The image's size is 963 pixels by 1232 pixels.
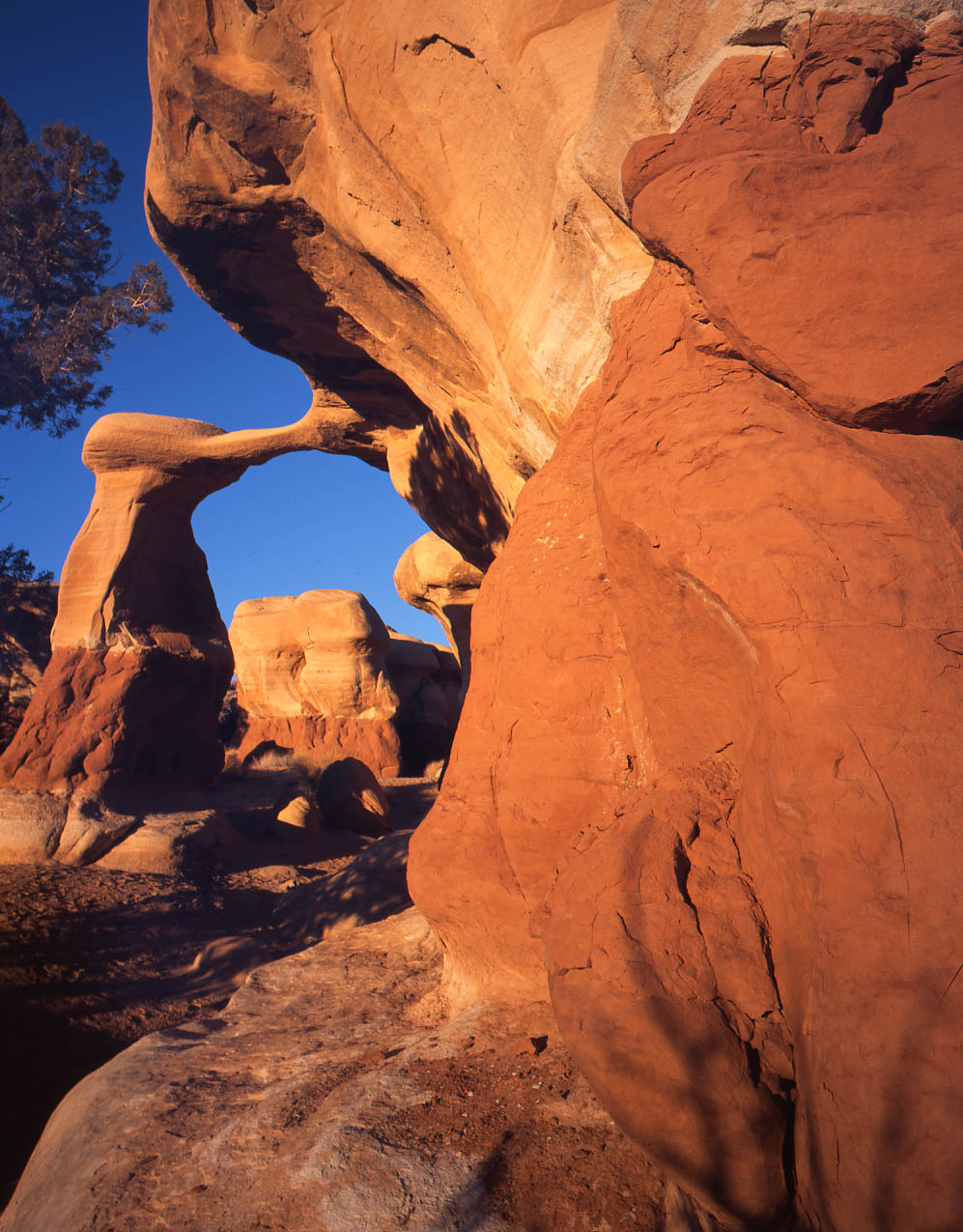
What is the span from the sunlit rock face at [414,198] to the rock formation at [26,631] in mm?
8725

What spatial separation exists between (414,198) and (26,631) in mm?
12014

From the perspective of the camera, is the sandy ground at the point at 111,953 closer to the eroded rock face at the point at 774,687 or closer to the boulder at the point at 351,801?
the boulder at the point at 351,801

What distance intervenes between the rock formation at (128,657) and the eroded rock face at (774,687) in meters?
6.96

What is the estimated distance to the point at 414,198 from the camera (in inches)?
187

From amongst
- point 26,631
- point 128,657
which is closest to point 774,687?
point 128,657

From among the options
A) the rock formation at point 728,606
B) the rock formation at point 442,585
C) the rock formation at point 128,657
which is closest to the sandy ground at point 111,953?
the rock formation at point 128,657

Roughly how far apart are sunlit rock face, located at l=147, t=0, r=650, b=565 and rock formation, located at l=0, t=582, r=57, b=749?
28.6 feet

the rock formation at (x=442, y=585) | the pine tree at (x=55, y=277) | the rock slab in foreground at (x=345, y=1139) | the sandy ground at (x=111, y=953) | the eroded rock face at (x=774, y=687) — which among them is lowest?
the sandy ground at (x=111, y=953)

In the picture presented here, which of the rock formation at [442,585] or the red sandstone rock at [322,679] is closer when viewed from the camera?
the rock formation at [442,585]

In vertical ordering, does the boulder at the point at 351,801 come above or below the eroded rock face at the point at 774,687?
below

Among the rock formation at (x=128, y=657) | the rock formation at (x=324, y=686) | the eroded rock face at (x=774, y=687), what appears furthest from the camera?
the rock formation at (x=324, y=686)

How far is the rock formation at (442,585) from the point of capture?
11820 mm

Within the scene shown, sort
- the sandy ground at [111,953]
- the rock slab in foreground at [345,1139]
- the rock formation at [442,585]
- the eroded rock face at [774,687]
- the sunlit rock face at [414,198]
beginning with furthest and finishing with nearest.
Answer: the rock formation at [442,585]
the sandy ground at [111,953]
the sunlit rock face at [414,198]
the rock slab in foreground at [345,1139]
the eroded rock face at [774,687]

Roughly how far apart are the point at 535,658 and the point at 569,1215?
1.78 meters
